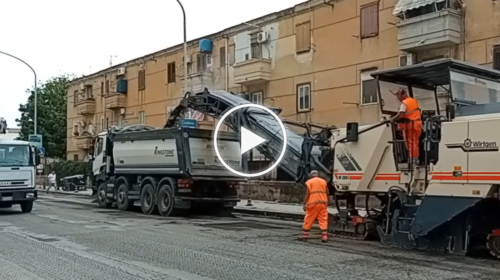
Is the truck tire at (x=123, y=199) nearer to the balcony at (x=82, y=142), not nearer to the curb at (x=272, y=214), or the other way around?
the curb at (x=272, y=214)

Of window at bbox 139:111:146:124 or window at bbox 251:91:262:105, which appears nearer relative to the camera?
window at bbox 251:91:262:105

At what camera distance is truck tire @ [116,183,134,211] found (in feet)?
70.9

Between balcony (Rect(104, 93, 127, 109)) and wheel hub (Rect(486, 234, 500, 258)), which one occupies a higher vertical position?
balcony (Rect(104, 93, 127, 109))

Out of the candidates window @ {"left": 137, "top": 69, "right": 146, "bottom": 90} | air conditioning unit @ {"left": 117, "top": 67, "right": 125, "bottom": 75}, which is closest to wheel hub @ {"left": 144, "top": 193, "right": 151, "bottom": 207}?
window @ {"left": 137, "top": 69, "right": 146, "bottom": 90}

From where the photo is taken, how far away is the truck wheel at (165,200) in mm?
19172

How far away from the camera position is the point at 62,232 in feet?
47.1

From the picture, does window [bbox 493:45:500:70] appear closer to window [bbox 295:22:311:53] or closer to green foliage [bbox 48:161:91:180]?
window [bbox 295:22:311:53]

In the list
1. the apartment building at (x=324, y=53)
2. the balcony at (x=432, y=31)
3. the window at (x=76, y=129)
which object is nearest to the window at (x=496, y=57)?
the apartment building at (x=324, y=53)

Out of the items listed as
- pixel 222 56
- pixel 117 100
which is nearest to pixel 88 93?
pixel 117 100

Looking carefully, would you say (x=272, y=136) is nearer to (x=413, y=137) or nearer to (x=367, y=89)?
(x=413, y=137)

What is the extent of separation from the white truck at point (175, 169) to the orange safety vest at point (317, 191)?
6.53 m

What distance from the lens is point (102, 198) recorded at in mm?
23406
